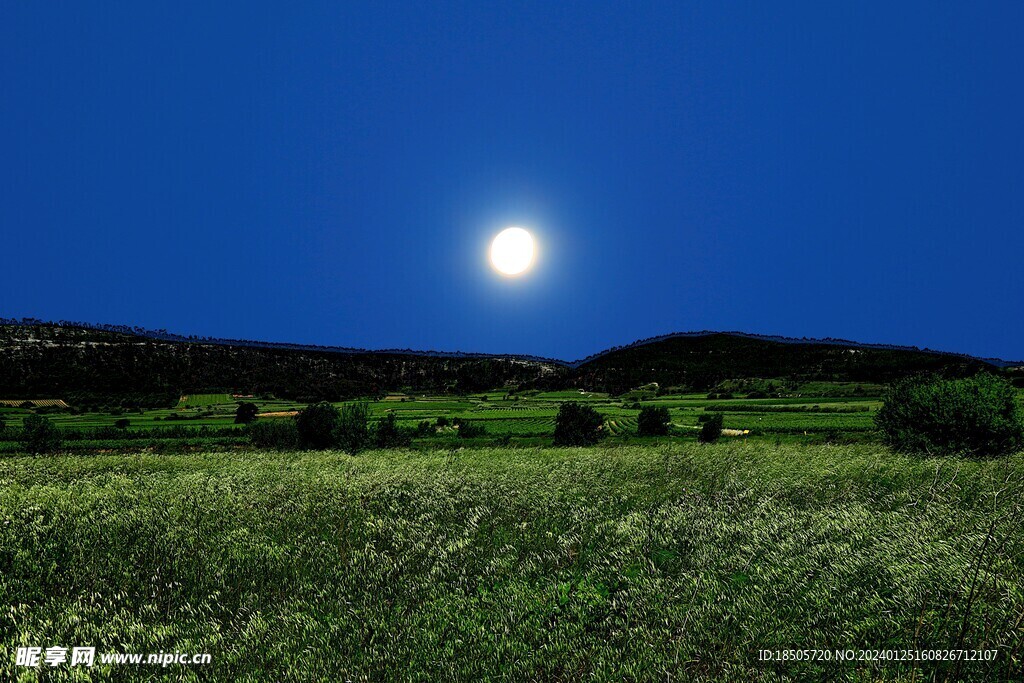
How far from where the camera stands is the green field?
492 centimetres

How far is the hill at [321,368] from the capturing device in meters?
120

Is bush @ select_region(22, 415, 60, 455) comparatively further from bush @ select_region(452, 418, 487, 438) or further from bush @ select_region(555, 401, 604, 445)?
bush @ select_region(555, 401, 604, 445)

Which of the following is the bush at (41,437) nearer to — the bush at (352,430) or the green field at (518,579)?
the bush at (352,430)

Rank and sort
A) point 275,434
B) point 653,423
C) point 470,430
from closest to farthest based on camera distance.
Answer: point 470,430 < point 653,423 < point 275,434

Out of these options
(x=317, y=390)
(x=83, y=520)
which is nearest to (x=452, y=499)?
(x=83, y=520)

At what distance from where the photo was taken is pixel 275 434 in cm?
7406

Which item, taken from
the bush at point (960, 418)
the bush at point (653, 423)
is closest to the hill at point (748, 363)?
the bush at point (653, 423)

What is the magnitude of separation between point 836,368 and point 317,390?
478ft

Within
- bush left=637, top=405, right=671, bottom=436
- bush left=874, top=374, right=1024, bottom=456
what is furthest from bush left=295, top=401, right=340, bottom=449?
bush left=874, top=374, right=1024, bottom=456

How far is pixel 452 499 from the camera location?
31.8ft

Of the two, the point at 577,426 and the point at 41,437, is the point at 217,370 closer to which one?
the point at 41,437

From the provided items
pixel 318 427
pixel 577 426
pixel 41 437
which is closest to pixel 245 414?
pixel 41 437

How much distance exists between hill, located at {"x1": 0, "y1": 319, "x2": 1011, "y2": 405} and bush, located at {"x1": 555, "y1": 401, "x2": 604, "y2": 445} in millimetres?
60406

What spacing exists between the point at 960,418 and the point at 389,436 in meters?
59.1
